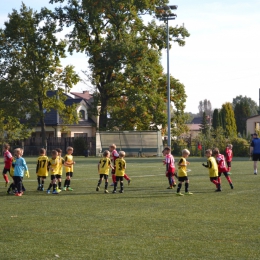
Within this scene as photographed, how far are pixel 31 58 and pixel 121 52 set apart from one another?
9.71 metres

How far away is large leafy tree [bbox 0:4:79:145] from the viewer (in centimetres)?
5669

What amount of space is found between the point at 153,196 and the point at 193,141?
4423 centimetres

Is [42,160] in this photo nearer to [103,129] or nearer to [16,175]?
[16,175]

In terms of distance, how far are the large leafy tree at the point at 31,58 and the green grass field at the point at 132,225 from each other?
127 feet

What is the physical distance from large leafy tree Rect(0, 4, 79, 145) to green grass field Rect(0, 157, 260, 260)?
38715 millimetres

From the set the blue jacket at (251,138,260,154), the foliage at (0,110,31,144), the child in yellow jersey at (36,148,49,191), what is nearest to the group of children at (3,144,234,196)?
the child in yellow jersey at (36,148,49,191)

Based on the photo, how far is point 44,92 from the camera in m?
58.2

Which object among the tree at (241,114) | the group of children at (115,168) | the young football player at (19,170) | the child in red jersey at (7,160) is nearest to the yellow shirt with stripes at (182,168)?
the group of children at (115,168)

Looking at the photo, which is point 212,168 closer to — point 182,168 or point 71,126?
point 182,168

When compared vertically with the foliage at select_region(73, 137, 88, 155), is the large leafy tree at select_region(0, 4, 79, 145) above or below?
above

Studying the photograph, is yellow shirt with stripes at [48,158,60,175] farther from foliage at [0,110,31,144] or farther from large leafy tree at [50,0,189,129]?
foliage at [0,110,31,144]

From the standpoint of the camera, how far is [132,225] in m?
11.7

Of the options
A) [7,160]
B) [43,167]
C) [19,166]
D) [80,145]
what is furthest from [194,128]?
[19,166]

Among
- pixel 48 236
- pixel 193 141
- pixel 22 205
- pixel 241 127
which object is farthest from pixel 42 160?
pixel 241 127
